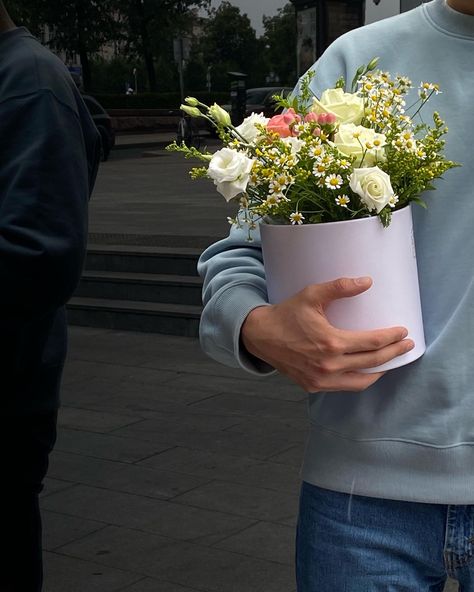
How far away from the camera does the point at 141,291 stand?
366 inches

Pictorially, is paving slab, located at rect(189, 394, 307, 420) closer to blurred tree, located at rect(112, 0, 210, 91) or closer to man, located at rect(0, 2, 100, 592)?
man, located at rect(0, 2, 100, 592)

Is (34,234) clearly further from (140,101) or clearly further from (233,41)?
(233,41)

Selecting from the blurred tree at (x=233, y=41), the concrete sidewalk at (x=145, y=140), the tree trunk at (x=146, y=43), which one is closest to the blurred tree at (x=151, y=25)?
the tree trunk at (x=146, y=43)

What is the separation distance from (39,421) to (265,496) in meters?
2.56

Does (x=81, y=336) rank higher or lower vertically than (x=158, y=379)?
lower

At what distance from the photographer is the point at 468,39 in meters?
1.71

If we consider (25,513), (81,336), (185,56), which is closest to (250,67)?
(185,56)

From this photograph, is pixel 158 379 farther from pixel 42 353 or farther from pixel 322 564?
pixel 322 564

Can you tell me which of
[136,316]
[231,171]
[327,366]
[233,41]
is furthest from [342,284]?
[233,41]

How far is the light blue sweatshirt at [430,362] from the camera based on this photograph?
5.39 ft

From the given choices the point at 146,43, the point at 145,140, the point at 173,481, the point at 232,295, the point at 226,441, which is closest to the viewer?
the point at 232,295

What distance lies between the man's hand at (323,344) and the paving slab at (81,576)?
270 centimetres

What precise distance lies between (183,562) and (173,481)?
3.10 ft

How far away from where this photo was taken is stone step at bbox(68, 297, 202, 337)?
340 inches
